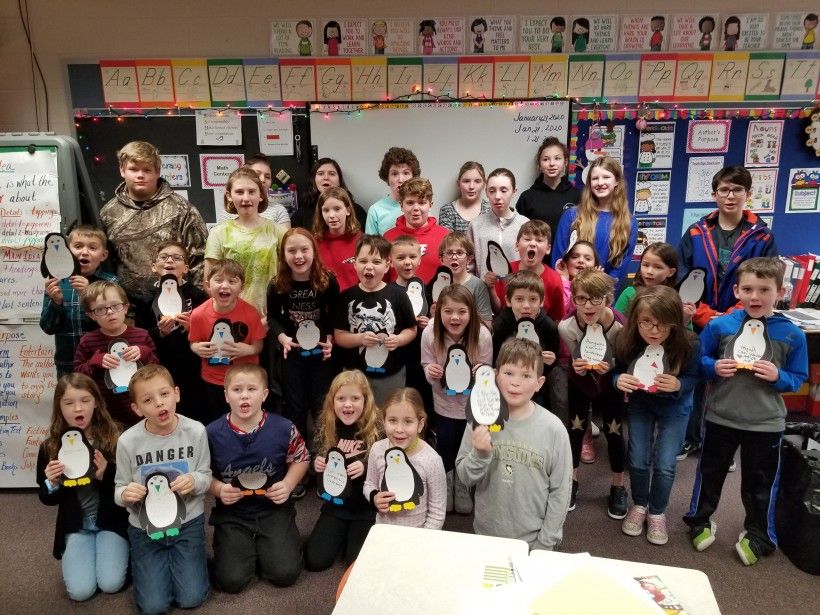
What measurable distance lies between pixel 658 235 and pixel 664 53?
121 cm

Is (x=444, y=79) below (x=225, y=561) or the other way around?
the other way around

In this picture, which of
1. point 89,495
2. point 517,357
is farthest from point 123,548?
point 517,357

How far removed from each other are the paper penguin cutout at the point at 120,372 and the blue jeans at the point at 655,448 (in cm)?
224

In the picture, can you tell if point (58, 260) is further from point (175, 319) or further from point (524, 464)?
point (524, 464)

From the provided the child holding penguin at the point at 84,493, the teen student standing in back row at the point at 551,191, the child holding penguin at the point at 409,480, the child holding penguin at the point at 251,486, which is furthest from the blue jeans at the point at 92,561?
the teen student standing in back row at the point at 551,191

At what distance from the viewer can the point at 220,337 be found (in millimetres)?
2664

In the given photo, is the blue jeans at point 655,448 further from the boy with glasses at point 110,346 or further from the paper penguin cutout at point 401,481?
the boy with glasses at point 110,346

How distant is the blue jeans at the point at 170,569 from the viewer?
2244mm

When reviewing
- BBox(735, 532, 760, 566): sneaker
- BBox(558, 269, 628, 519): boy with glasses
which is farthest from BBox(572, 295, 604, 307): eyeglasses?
BBox(735, 532, 760, 566): sneaker

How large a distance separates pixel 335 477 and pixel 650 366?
139cm

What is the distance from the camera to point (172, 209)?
3004 mm

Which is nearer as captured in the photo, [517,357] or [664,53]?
[517,357]

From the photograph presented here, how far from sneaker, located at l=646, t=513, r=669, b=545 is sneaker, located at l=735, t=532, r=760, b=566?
11.6 inches

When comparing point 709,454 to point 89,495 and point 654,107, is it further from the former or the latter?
point 89,495
